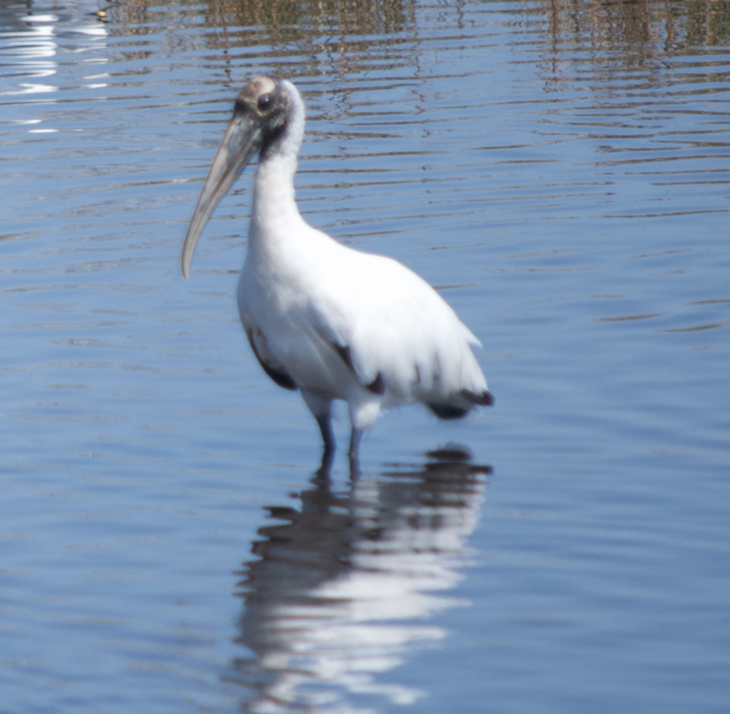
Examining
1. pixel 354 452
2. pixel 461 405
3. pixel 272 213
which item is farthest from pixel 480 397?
→ pixel 272 213

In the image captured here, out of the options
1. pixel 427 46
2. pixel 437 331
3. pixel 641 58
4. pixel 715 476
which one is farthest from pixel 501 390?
pixel 427 46

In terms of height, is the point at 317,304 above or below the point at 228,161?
below

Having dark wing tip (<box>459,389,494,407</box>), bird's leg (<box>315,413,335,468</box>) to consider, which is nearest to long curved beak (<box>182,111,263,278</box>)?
bird's leg (<box>315,413,335,468</box>)

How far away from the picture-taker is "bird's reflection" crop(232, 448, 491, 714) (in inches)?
167

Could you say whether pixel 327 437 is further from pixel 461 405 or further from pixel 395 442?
pixel 461 405

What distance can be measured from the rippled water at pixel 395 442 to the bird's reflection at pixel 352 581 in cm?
1

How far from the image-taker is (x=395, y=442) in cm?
648

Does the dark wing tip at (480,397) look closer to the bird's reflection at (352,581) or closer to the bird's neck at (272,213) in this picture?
the bird's reflection at (352,581)

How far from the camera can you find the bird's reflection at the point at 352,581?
13.9ft

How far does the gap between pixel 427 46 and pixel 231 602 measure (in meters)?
13.4

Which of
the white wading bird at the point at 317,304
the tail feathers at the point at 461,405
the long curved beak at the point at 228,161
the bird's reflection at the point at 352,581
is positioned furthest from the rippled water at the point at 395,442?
the long curved beak at the point at 228,161

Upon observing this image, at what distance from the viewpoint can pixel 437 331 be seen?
19.6ft

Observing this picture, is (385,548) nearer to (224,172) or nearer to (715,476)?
(715,476)

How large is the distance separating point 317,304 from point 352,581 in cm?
114
